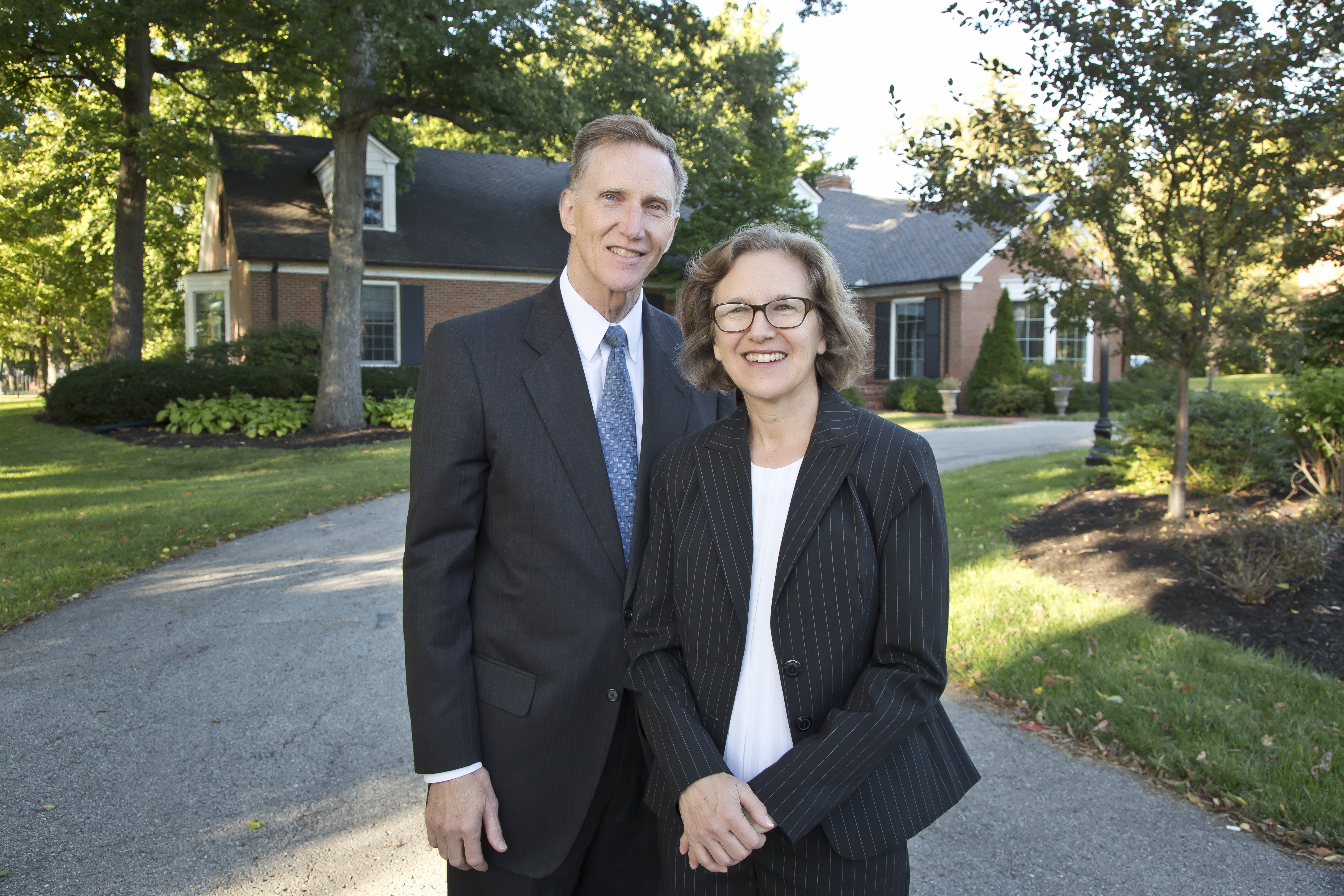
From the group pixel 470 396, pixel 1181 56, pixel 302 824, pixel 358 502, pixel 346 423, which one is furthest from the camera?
pixel 346 423

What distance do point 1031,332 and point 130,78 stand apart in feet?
75.3

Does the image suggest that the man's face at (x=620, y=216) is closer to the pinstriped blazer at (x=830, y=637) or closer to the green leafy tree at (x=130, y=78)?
the pinstriped blazer at (x=830, y=637)

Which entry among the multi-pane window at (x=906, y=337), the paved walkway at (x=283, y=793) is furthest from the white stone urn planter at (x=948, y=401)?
the paved walkway at (x=283, y=793)

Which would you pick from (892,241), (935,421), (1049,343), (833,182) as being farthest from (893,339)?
(833,182)

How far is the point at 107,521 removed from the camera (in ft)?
27.1

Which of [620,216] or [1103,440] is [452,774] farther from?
[1103,440]

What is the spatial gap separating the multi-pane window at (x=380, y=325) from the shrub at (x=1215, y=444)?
1740cm

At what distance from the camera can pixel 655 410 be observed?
219 centimetres

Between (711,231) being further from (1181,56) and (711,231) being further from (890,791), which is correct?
(890,791)

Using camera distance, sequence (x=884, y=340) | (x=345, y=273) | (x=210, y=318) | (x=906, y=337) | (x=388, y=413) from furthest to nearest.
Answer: (x=884, y=340)
(x=906, y=337)
(x=210, y=318)
(x=388, y=413)
(x=345, y=273)

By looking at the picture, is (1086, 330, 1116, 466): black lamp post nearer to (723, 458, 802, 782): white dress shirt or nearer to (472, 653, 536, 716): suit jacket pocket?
(723, 458, 802, 782): white dress shirt

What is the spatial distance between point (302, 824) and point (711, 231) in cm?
1904

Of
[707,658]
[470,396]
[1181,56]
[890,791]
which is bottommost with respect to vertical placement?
[890,791]

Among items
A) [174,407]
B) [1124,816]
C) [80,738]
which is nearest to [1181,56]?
[1124,816]
